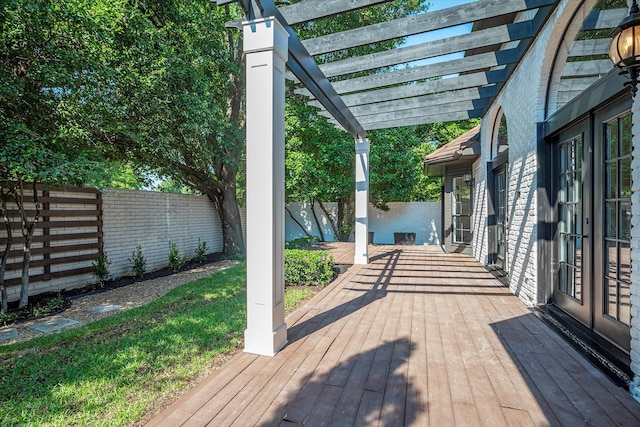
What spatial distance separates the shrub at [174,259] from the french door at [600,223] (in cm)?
684

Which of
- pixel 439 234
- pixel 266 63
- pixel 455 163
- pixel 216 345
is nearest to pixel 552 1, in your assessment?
pixel 266 63

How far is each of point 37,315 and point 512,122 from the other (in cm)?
673

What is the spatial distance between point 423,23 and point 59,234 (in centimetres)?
591

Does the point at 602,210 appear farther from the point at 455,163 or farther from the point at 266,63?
the point at 455,163

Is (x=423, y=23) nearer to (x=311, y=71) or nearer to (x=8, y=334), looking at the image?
(x=311, y=71)

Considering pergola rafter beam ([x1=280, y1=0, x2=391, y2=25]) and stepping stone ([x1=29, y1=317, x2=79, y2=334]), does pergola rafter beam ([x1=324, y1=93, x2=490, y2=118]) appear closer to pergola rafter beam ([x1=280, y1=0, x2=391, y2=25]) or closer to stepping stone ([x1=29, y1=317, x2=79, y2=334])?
pergola rafter beam ([x1=280, y1=0, x2=391, y2=25])

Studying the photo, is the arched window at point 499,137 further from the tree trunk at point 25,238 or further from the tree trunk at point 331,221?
the tree trunk at point 25,238

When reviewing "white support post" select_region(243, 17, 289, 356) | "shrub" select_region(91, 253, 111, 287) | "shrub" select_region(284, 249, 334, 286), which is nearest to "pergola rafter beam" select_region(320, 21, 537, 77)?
"white support post" select_region(243, 17, 289, 356)

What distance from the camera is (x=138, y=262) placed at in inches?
247

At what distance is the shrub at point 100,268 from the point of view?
548 centimetres

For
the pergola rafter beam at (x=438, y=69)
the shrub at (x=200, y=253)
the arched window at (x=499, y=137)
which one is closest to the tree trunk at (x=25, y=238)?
the shrub at (x=200, y=253)

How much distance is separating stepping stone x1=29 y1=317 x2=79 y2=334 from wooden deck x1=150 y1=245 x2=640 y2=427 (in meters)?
2.65

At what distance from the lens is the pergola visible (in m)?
2.49

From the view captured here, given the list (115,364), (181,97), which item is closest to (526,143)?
(115,364)
